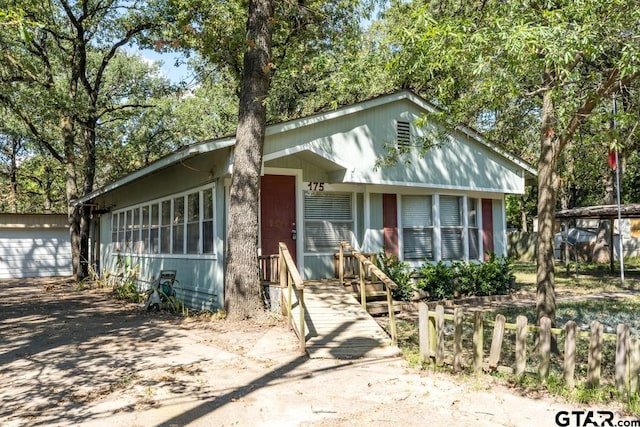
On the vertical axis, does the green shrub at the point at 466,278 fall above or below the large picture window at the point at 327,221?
below

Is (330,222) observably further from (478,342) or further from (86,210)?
(86,210)

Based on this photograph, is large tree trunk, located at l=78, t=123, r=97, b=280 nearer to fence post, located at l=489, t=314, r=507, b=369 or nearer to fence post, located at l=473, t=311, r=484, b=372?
fence post, located at l=473, t=311, r=484, b=372

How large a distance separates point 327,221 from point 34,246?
60.9 ft

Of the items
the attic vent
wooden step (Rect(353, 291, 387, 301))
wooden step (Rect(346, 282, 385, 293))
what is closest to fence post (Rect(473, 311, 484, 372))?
wooden step (Rect(353, 291, 387, 301))

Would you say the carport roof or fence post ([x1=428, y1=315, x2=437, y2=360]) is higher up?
the carport roof

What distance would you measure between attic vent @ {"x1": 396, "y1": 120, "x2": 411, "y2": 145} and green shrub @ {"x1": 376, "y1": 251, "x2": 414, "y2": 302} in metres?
2.87

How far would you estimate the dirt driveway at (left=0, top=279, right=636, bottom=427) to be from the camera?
15.2 ft

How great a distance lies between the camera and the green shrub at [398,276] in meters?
10.9

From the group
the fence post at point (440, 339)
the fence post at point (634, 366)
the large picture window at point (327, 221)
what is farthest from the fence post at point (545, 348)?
the large picture window at point (327, 221)

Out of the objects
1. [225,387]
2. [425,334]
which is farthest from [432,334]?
[225,387]

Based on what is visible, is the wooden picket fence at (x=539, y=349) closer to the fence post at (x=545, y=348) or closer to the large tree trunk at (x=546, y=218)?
the fence post at (x=545, y=348)

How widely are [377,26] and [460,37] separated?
17792 mm

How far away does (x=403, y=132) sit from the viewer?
11.9m

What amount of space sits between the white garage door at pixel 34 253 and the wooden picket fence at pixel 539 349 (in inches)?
879
